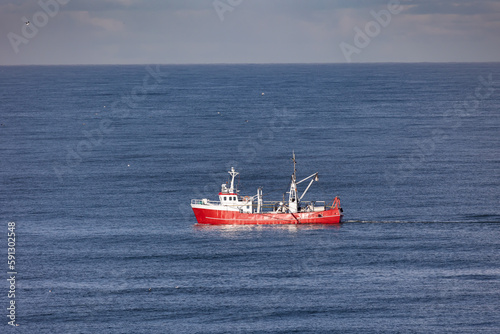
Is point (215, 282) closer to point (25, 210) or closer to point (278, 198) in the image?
point (278, 198)

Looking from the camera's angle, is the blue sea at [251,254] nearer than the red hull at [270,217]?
Yes

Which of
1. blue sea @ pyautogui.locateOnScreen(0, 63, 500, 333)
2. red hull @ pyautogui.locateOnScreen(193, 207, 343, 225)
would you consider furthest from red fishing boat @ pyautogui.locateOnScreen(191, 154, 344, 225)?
blue sea @ pyautogui.locateOnScreen(0, 63, 500, 333)

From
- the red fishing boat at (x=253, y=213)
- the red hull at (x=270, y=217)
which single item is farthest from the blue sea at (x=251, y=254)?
the red fishing boat at (x=253, y=213)

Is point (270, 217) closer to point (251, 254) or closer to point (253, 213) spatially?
point (253, 213)

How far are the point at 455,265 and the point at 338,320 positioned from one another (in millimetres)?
25909

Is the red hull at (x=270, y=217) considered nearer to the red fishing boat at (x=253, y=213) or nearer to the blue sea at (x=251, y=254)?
the red fishing boat at (x=253, y=213)

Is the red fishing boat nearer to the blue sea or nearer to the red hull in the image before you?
the red hull

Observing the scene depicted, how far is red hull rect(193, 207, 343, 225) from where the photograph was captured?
124000 millimetres

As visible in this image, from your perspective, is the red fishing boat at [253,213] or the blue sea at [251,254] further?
the red fishing boat at [253,213]

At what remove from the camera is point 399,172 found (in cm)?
16825

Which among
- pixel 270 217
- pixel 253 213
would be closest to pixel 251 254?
pixel 253 213

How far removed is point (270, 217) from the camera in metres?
124

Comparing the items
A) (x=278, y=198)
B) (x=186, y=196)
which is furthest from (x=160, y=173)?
(x=278, y=198)

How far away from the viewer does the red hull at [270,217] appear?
12400cm
